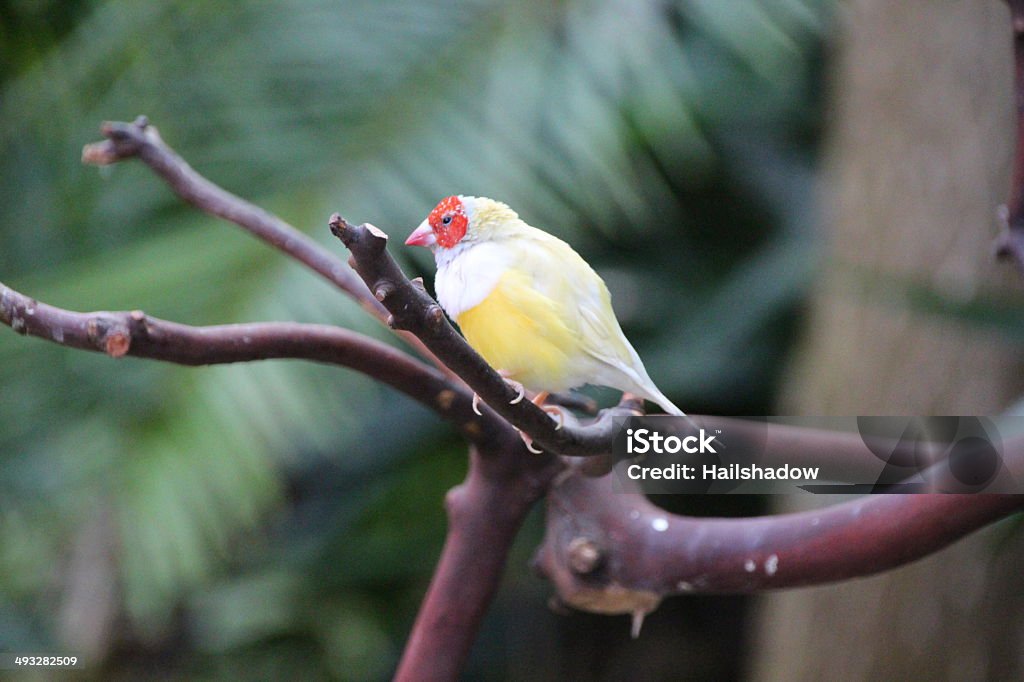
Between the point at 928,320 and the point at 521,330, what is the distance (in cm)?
100

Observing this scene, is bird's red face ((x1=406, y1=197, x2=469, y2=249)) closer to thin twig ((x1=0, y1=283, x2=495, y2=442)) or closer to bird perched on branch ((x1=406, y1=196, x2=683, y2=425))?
bird perched on branch ((x1=406, y1=196, x2=683, y2=425))

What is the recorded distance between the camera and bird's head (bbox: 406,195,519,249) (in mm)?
403

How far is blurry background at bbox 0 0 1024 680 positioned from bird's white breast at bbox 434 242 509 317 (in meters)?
0.23

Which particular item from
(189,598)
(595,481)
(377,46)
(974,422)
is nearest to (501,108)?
(377,46)

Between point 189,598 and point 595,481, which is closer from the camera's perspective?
point 595,481

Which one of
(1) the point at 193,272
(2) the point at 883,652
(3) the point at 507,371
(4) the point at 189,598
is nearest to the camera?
(3) the point at 507,371

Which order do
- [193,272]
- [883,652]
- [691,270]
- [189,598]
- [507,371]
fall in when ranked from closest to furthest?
[507,371]
[193,272]
[883,652]
[189,598]
[691,270]

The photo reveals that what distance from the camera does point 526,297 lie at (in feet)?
1.38

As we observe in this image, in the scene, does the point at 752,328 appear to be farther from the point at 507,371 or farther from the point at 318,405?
the point at 507,371

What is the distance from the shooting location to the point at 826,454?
0.59 metres

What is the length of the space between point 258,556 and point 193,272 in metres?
0.79

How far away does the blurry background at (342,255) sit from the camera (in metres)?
0.80

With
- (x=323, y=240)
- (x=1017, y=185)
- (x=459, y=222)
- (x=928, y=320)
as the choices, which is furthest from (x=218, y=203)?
(x=928, y=320)

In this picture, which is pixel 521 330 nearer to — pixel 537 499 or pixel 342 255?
pixel 537 499
